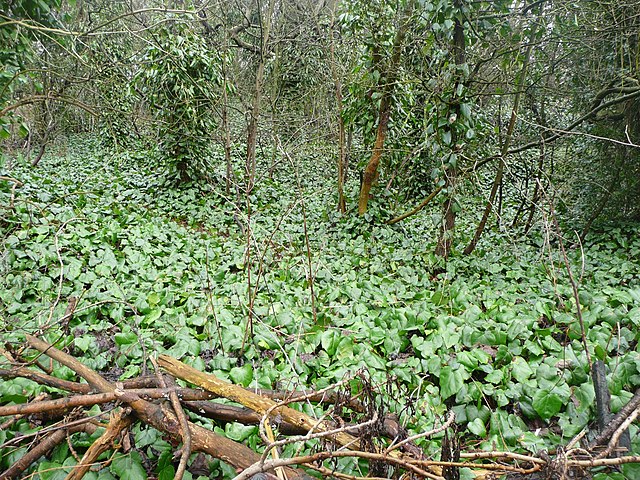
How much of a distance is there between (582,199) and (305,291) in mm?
4994

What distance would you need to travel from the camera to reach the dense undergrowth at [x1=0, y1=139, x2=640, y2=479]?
1857 millimetres

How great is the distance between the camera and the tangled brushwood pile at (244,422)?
128 cm

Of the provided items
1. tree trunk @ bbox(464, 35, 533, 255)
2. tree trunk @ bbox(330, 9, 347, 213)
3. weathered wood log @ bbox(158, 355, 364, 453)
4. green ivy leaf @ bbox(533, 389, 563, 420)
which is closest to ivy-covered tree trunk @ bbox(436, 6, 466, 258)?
tree trunk @ bbox(464, 35, 533, 255)

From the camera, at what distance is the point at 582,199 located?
6.20 m

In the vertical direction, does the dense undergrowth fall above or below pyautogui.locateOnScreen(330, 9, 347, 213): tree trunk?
below

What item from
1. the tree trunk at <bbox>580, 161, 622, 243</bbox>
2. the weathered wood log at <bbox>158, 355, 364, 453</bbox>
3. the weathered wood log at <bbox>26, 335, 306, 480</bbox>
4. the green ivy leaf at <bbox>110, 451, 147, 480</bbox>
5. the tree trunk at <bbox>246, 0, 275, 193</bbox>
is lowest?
the green ivy leaf at <bbox>110, 451, 147, 480</bbox>

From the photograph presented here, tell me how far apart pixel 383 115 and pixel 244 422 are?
5.55 meters

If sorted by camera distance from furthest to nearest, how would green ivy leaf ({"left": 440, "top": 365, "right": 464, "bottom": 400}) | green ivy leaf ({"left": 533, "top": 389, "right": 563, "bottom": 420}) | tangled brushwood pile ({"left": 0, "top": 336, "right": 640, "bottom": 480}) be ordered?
green ivy leaf ({"left": 440, "top": 365, "right": 464, "bottom": 400}), green ivy leaf ({"left": 533, "top": 389, "right": 563, "bottom": 420}), tangled brushwood pile ({"left": 0, "top": 336, "right": 640, "bottom": 480})

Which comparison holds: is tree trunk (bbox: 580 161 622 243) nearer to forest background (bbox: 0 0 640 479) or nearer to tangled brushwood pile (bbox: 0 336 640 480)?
forest background (bbox: 0 0 640 479)

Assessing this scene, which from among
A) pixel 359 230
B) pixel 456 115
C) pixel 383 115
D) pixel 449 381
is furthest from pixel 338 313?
pixel 383 115

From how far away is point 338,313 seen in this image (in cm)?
332

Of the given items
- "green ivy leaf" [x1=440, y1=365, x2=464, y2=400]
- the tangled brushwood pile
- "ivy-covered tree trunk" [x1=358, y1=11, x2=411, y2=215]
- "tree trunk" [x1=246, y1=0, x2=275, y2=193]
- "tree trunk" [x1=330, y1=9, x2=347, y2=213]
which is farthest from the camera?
"tree trunk" [x1=246, y1=0, x2=275, y2=193]

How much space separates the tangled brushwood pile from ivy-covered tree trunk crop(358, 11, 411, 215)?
4529mm

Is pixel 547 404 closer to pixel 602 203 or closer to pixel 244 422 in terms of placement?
pixel 244 422
